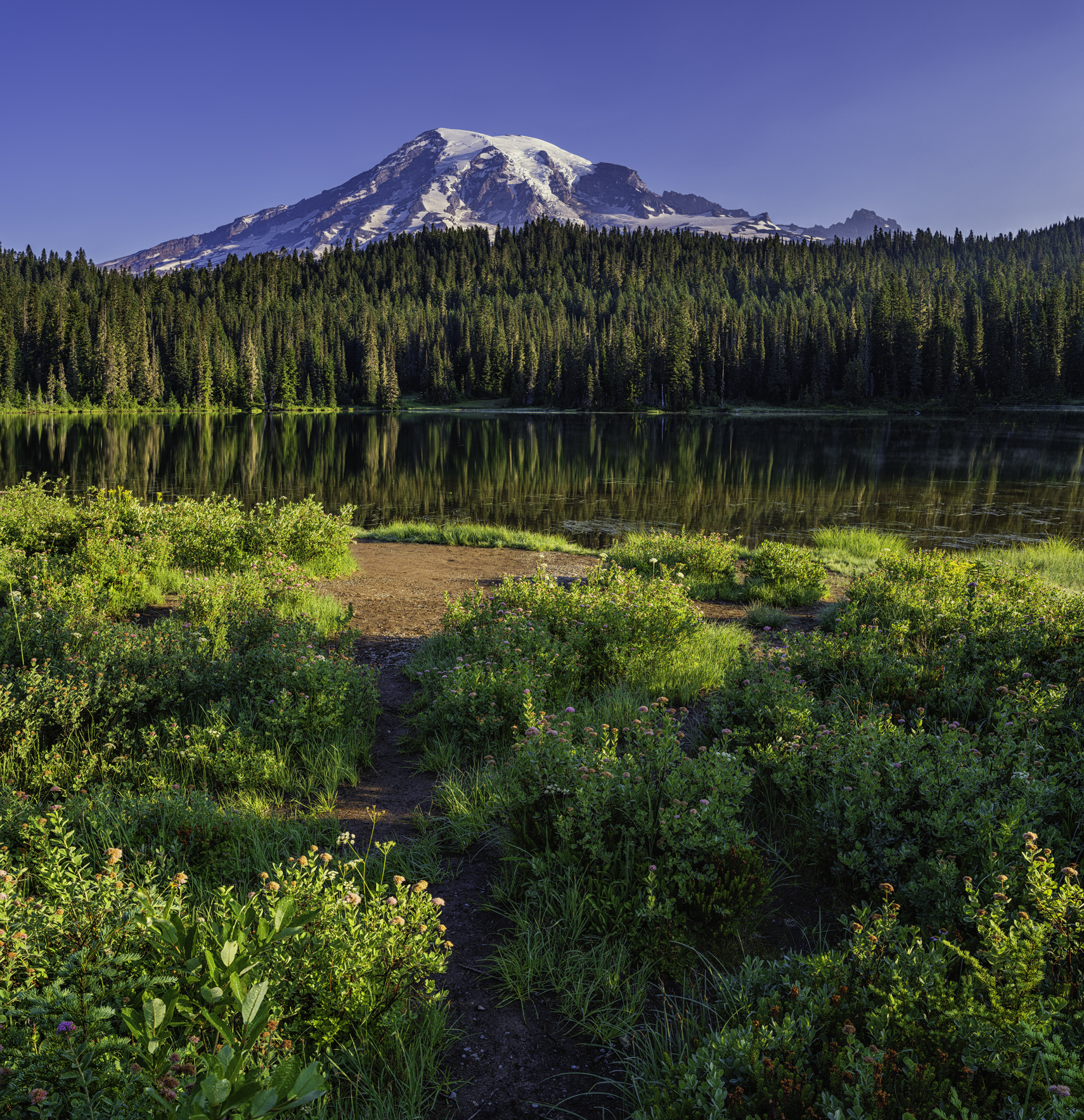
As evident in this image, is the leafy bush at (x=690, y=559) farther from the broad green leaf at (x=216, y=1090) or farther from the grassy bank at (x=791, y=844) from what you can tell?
the broad green leaf at (x=216, y=1090)

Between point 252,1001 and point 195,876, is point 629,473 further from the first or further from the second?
point 252,1001

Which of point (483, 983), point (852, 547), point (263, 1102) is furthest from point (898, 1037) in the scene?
point (852, 547)

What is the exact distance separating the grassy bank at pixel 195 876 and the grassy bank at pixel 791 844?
0.79 meters

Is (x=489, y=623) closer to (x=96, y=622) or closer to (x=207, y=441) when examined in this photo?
(x=96, y=622)

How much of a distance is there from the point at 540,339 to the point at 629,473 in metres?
103

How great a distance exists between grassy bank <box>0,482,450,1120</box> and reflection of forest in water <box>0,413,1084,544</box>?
51.8 ft

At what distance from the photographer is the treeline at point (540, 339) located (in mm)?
105188

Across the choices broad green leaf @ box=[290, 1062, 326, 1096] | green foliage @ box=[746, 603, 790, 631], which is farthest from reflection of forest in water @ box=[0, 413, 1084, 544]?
broad green leaf @ box=[290, 1062, 326, 1096]

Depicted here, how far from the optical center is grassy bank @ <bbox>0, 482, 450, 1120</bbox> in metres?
2.19

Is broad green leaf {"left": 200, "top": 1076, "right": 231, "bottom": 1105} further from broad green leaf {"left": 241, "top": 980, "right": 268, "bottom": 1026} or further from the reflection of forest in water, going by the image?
the reflection of forest in water

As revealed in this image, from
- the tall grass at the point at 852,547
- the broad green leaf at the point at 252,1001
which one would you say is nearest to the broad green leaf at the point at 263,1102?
the broad green leaf at the point at 252,1001

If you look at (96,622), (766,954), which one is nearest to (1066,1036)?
(766,954)

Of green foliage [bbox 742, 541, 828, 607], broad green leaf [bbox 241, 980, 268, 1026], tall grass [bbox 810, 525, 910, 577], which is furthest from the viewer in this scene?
tall grass [bbox 810, 525, 910, 577]

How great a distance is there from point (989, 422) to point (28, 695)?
9157cm
